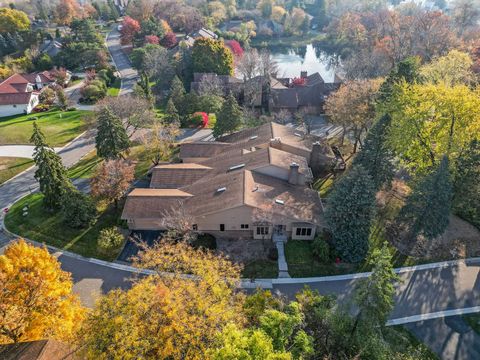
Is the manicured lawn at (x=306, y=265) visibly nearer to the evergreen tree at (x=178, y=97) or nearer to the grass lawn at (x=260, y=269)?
the grass lawn at (x=260, y=269)

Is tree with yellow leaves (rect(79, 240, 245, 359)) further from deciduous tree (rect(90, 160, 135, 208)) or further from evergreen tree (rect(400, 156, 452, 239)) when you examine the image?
evergreen tree (rect(400, 156, 452, 239))

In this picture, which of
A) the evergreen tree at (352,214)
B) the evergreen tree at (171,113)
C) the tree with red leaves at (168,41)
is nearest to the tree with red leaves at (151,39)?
the tree with red leaves at (168,41)

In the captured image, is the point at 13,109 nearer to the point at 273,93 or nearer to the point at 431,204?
the point at 273,93

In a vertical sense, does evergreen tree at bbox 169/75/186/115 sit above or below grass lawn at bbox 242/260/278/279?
above

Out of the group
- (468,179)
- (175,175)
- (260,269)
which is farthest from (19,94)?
(468,179)

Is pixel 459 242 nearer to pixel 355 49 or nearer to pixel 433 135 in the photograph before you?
pixel 433 135

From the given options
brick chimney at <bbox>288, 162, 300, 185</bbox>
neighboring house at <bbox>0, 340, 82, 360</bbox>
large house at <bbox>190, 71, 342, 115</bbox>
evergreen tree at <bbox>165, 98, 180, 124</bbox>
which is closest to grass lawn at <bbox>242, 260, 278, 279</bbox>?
brick chimney at <bbox>288, 162, 300, 185</bbox>

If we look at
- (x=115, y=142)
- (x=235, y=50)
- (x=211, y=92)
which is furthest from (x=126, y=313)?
(x=235, y=50)
